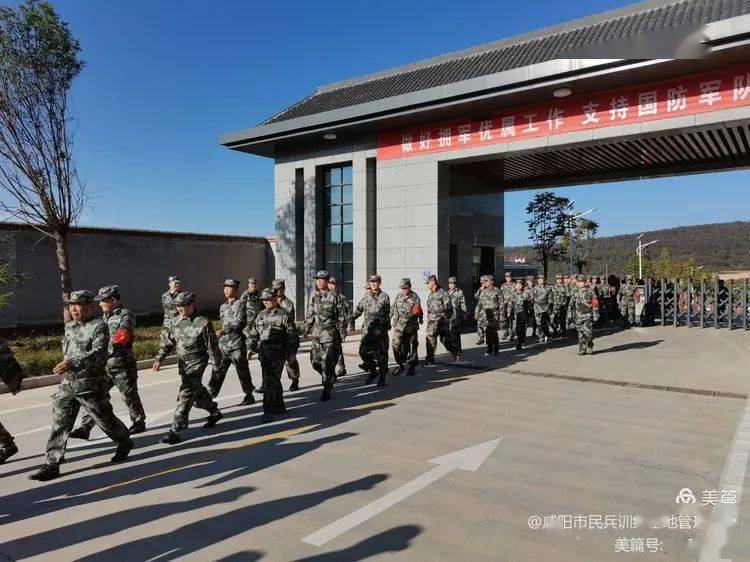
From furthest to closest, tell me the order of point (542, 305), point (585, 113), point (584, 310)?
point (542, 305), point (585, 113), point (584, 310)

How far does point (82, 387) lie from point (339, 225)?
44.6 ft

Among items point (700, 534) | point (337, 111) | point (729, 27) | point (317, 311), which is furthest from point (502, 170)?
point (700, 534)

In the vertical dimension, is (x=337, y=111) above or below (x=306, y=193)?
above

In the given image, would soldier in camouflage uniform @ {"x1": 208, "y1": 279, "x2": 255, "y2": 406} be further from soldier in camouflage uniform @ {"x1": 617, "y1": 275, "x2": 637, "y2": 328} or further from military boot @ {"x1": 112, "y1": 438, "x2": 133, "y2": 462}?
soldier in camouflage uniform @ {"x1": 617, "y1": 275, "x2": 637, "y2": 328}

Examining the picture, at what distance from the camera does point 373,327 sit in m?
9.08

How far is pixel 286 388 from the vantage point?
8.79 m

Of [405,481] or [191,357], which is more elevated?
[191,357]

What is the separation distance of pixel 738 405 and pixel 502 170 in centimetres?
1235

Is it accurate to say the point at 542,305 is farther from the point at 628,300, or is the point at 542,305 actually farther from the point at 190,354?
the point at 190,354

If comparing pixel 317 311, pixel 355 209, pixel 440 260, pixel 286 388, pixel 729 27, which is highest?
pixel 729 27

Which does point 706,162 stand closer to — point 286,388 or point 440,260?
point 440,260

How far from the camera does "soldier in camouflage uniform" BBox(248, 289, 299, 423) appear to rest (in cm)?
673

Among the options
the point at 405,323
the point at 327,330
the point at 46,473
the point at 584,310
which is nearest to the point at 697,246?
the point at 584,310

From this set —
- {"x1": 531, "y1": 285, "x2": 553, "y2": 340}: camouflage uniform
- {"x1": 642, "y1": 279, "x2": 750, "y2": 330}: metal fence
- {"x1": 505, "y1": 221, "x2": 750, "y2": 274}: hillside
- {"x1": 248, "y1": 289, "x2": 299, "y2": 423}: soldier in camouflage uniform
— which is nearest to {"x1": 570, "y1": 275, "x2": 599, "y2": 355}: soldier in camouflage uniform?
{"x1": 531, "y1": 285, "x2": 553, "y2": 340}: camouflage uniform
